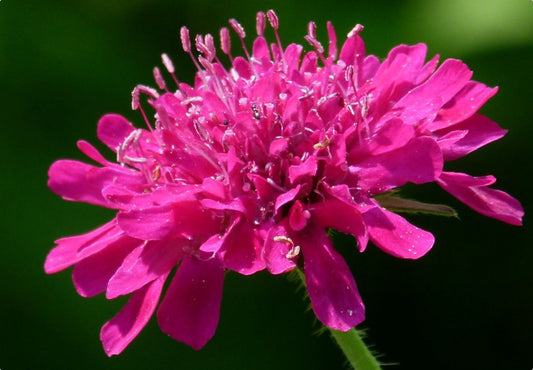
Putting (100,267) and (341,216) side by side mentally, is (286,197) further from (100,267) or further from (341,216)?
(100,267)

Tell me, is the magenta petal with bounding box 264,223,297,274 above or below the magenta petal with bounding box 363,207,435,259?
above

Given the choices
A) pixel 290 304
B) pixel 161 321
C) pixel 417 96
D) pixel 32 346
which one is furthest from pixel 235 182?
pixel 32 346

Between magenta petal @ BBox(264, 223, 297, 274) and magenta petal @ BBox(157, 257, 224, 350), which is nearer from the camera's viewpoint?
magenta petal @ BBox(264, 223, 297, 274)

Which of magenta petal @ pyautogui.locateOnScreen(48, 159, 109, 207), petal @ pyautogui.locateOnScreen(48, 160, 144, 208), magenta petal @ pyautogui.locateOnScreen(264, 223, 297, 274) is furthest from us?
magenta petal @ pyautogui.locateOnScreen(48, 159, 109, 207)

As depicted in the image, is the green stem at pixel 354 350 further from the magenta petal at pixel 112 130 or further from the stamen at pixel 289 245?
the magenta petal at pixel 112 130

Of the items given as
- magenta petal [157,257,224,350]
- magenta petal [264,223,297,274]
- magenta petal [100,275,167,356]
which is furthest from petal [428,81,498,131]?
magenta petal [100,275,167,356]

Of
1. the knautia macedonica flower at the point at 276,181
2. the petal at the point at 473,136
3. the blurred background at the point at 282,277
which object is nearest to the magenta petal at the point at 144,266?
the knautia macedonica flower at the point at 276,181

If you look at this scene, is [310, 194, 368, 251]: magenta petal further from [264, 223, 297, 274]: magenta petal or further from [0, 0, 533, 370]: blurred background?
[0, 0, 533, 370]: blurred background

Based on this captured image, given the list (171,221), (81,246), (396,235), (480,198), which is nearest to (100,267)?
(81,246)
